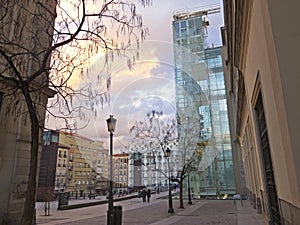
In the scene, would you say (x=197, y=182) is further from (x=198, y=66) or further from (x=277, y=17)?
(x=277, y=17)

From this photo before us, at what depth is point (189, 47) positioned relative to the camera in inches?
1309

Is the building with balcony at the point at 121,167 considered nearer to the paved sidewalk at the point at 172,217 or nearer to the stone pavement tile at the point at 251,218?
the paved sidewalk at the point at 172,217

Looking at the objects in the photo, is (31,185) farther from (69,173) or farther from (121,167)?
(69,173)

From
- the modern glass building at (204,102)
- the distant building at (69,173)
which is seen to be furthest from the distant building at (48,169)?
the modern glass building at (204,102)

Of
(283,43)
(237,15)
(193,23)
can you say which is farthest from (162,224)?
(193,23)

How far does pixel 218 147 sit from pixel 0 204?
26.7 metres

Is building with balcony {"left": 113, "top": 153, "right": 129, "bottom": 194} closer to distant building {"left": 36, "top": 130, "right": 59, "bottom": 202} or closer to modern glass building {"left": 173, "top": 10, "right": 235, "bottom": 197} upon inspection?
modern glass building {"left": 173, "top": 10, "right": 235, "bottom": 197}

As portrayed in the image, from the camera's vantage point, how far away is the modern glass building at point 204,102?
3052 centimetres

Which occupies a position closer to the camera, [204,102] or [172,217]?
[172,217]

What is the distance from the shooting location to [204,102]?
32.1 meters

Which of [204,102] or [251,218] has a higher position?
[204,102]

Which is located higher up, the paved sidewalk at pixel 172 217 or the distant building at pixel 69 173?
the distant building at pixel 69 173

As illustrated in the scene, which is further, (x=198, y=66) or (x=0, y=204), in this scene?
(x=198, y=66)

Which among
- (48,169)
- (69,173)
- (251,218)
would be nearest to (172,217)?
(251,218)
